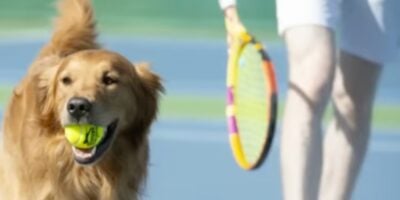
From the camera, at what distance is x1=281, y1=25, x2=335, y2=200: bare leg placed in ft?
18.9

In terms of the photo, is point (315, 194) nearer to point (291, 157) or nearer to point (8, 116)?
point (291, 157)

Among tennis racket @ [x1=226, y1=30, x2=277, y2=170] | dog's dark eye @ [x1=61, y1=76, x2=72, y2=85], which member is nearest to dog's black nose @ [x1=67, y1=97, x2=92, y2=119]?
dog's dark eye @ [x1=61, y1=76, x2=72, y2=85]

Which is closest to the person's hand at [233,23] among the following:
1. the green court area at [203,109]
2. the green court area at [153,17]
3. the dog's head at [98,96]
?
the dog's head at [98,96]

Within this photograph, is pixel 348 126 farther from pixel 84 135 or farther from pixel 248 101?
pixel 84 135

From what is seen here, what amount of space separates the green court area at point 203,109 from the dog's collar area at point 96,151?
3725 mm

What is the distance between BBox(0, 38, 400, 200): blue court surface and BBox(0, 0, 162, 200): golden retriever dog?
280 millimetres

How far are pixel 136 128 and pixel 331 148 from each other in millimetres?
857

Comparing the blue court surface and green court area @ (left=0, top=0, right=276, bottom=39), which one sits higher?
the blue court surface

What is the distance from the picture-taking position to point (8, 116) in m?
6.40

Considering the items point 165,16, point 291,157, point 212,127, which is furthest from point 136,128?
point 165,16

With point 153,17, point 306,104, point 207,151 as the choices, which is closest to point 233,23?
point 306,104

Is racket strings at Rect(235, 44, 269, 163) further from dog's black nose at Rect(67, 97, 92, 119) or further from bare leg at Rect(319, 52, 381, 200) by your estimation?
dog's black nose at Rect(67, 97, 92, 119)

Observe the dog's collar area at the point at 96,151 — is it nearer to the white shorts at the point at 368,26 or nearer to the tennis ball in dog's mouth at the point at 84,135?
the tennis ball in dog's mouth at the point at 84,135

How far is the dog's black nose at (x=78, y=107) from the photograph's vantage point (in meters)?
5.69
